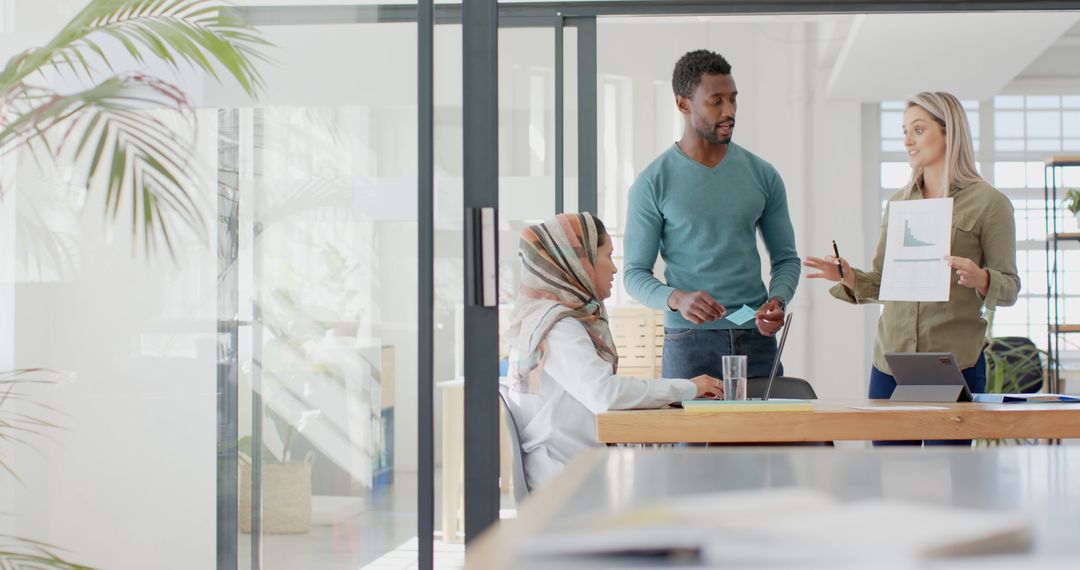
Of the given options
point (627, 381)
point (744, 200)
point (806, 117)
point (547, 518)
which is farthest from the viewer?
point (806, 117)

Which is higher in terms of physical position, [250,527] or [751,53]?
[751,53]

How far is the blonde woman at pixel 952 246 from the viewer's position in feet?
8.84

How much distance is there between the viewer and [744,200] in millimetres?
2963

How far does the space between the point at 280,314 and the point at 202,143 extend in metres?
0.38

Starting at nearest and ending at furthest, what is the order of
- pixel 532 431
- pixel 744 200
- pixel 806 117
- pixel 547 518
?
pixel 547 518 → pixel 532 431 → pixel 744 200 → pixel 806 117

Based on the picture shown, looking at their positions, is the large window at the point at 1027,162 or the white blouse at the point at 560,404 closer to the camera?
the white blouse at the point at 560,404

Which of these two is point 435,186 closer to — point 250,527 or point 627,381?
point 627,381

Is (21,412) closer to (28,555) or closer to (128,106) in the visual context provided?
(28,555)

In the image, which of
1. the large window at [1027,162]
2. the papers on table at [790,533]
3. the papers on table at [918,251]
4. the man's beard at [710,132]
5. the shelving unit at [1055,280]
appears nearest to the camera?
the papers on table at [790,533]

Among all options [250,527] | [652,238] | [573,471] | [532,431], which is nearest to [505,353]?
[652,238]

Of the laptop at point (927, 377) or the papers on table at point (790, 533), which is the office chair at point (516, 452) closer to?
the laptop at point (927, 377)

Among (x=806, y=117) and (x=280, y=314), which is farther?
(x=806, y=117)

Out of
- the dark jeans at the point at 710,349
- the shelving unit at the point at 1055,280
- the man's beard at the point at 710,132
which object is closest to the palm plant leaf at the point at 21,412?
the dark jeans at the point at 710,349

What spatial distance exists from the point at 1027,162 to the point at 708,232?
19.4 ft
